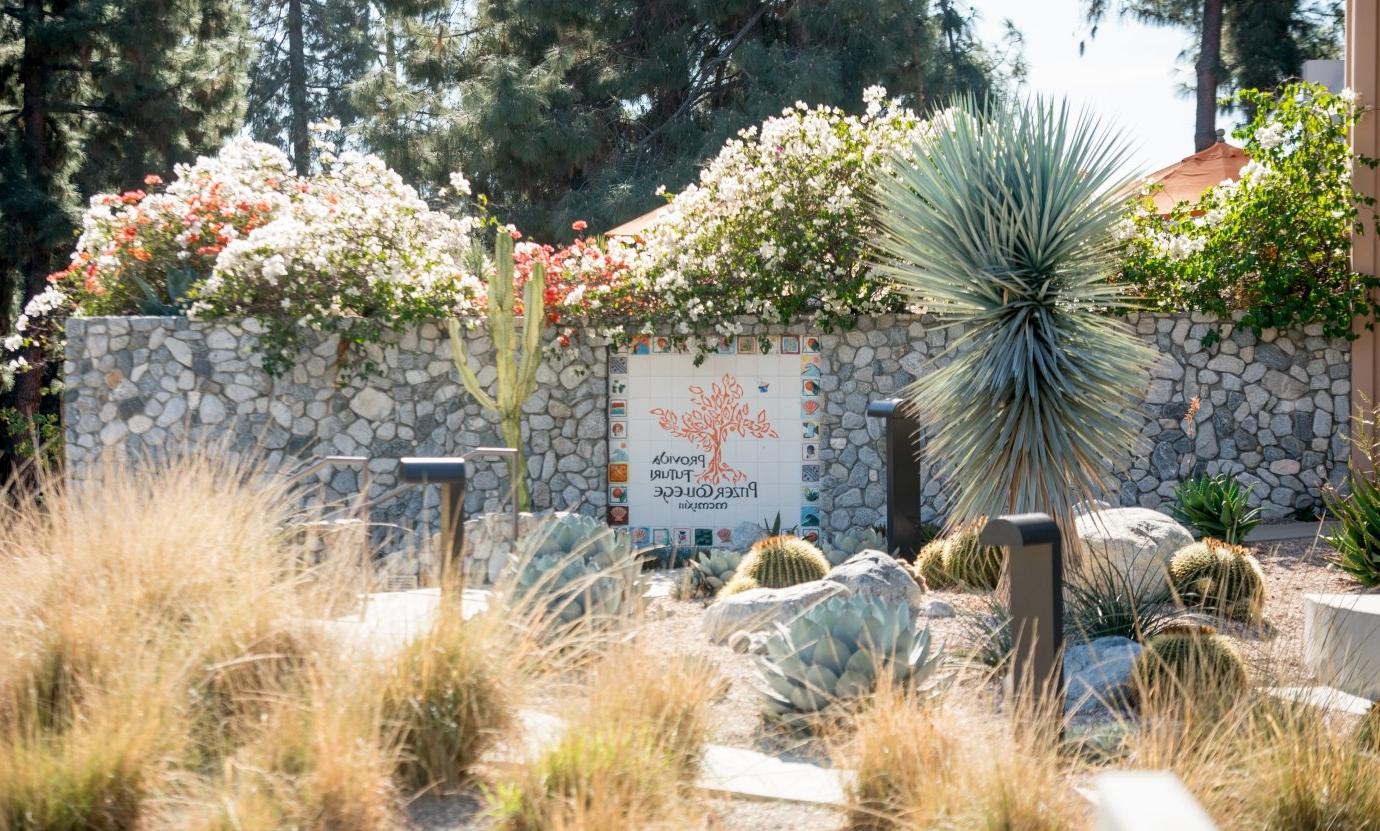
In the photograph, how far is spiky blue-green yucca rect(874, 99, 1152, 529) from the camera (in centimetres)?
704

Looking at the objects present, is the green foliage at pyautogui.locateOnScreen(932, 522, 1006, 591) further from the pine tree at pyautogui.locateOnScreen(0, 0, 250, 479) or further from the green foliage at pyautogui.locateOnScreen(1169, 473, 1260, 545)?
the pine tree at pyautogui.locateOnScreen(0, 0, 250, 479)

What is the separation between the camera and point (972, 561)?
26.8 feet

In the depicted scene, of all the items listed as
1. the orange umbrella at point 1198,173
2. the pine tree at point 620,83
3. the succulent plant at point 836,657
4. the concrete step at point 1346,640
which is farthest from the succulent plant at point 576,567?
the pine tree at point 620,83

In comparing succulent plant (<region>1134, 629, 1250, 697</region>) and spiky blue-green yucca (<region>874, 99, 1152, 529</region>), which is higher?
spiky blue-green yucca (<region>874, 99, 1152, 529</region>)

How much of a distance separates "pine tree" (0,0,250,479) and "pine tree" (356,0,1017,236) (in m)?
2.67

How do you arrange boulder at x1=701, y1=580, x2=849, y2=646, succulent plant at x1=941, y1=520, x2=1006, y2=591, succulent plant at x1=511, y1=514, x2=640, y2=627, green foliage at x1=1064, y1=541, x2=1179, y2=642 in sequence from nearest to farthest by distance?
succulent plant at x1=511, y1=514, x2=640, y2=627 → green foliage at x1=1064, y1=541, x2=1179, y2=642 → boulder at x1=701, y1=580, x2=849, y2=646 → succulent plant at x1=941, y1=520, x2=1006, y2=591

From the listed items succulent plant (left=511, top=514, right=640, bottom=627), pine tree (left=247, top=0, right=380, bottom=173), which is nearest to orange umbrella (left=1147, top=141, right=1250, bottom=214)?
succulent plant (left=511, top=514, right=640, bottom=627)

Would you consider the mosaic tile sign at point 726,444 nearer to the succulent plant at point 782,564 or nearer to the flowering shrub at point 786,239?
the flowering shrub at point 786,239

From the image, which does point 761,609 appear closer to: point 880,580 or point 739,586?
point 880,580

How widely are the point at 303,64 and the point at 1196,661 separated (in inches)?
925

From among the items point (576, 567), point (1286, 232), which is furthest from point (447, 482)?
point (1286, 232)

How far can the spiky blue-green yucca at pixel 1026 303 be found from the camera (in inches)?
277

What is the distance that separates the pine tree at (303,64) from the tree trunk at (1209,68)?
1514 cm

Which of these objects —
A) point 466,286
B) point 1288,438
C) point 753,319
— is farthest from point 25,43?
point 1288,438
